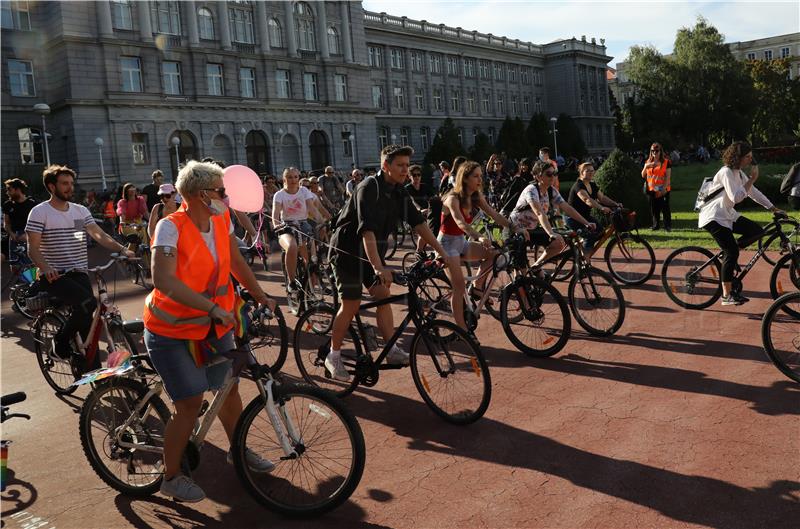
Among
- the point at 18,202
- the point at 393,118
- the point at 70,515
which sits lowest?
the point at 70,515

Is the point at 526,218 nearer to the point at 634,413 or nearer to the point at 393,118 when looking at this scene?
the point at 634,413

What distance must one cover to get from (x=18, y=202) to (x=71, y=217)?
4.34 m

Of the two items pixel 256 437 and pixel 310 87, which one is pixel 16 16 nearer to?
pixel 310 87

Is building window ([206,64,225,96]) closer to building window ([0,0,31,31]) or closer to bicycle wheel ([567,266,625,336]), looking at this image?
building window ([0,0,31,31])

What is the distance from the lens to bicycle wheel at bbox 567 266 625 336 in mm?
7266

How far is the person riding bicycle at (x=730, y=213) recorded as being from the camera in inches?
305

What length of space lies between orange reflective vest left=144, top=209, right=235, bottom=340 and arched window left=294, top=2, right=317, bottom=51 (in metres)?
50.9

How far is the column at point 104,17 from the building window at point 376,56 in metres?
28.3

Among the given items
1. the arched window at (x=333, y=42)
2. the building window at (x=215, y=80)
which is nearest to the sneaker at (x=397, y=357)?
the building window at (x=215, y=80)

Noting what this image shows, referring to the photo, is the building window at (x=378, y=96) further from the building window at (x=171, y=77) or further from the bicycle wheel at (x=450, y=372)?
the bicycle wheel at (x=450, y=372)

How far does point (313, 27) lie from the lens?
53.0 metres

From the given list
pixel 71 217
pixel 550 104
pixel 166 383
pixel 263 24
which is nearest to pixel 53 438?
pixel 71 217

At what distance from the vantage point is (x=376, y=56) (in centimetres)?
6462

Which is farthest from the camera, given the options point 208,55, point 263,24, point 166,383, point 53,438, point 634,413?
point 263,24
